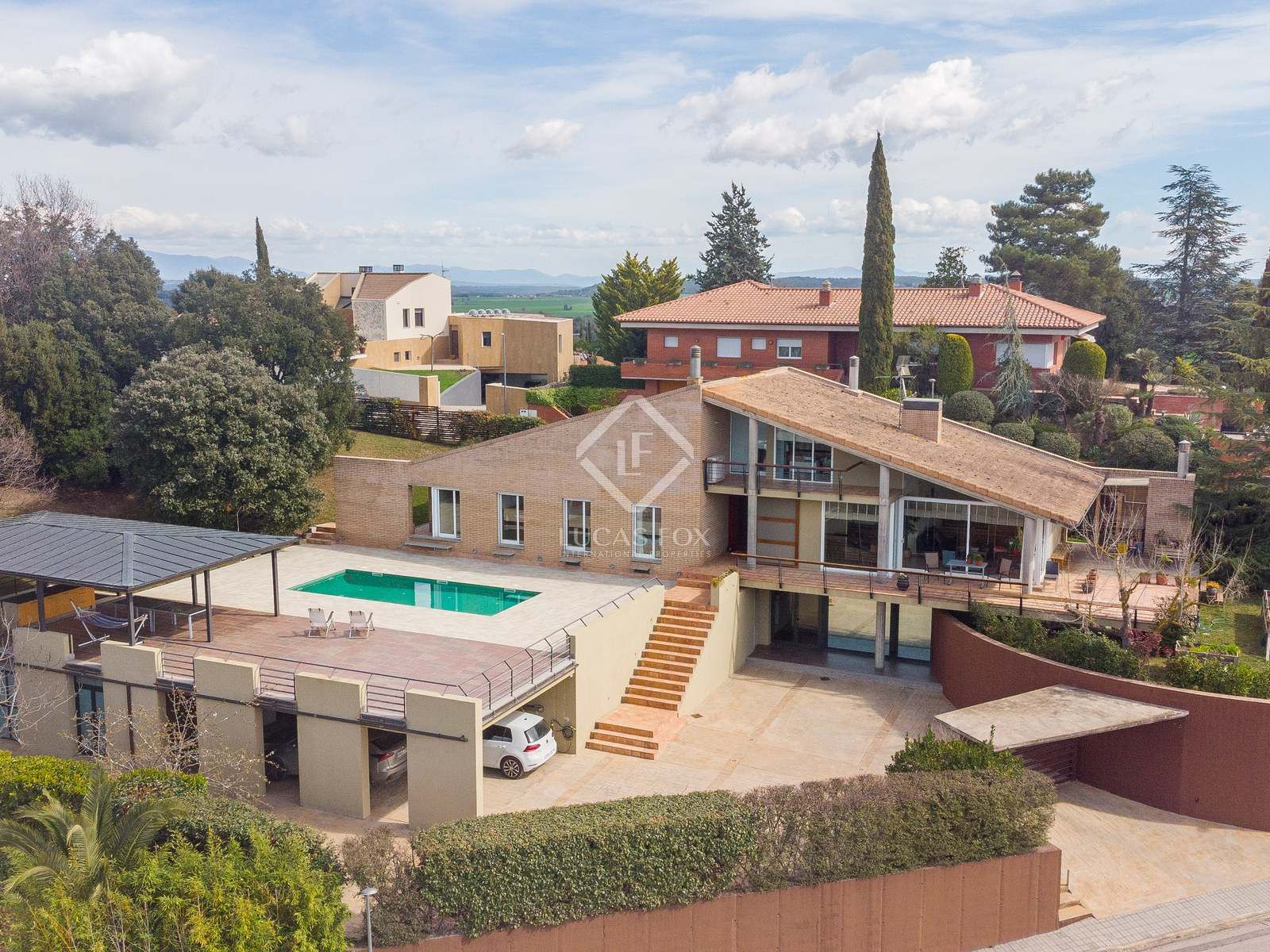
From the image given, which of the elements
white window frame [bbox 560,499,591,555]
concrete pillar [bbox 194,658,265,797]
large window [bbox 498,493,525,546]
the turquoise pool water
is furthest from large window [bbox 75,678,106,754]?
white window frame [bbox 560,499,591,555]

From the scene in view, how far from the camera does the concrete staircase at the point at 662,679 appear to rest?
2330 centimetres

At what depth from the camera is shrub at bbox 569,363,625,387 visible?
53125 millimetres

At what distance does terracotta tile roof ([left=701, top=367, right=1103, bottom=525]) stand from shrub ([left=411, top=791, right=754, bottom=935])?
1264cm

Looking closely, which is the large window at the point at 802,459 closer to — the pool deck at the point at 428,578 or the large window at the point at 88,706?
the pool deck at the point at 428,578

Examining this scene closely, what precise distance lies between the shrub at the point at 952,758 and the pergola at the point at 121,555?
14711 mm

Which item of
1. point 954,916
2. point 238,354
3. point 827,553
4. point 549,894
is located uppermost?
point 238,354

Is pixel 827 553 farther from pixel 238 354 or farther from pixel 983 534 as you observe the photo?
pixel 238 354

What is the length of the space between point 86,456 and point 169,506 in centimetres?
789

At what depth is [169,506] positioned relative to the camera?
102ft

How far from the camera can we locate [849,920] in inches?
667

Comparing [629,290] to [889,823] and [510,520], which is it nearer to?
[510,520]

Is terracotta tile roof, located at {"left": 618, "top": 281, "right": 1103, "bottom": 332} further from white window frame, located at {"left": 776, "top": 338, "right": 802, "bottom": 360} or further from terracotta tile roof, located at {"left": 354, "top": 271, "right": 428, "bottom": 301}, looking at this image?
terracotta tile roof, located at {"left": 354, "top": 271, "right": 428, "bottom": 301}

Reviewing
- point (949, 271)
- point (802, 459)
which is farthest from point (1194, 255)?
point (802, 459)

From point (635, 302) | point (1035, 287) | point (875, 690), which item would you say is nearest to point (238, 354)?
point (875, 690)
